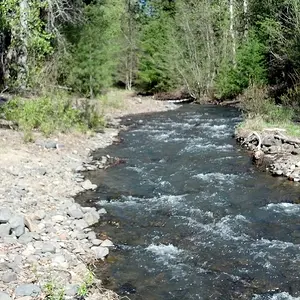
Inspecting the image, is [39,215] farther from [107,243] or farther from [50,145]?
[50,145]

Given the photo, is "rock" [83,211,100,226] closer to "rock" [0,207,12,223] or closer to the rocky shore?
"rock" [0,207,12,223]

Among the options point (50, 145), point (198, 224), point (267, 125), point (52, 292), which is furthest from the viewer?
point (267, 125)

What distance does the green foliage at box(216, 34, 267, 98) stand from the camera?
2867 centimetres

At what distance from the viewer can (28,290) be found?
566 centimetres

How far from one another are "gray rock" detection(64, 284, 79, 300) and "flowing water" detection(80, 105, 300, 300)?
849mm

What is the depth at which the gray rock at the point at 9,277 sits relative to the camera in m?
5.88

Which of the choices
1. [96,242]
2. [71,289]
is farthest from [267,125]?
[71,289]

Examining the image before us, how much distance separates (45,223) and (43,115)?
785 centimetres

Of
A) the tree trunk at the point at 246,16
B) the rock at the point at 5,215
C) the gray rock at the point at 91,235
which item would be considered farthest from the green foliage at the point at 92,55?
the rock at the point at 5,215

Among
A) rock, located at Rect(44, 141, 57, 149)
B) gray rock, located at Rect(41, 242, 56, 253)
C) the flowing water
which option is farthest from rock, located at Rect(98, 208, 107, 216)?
rock, located at Rect(44, 141, 57, 149)

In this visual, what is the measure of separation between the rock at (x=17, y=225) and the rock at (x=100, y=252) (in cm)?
119

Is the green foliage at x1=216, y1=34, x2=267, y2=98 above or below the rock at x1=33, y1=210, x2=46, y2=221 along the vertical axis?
above

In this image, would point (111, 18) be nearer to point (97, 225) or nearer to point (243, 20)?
point (243, 20)


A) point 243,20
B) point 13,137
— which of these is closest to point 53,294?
point 13,137
